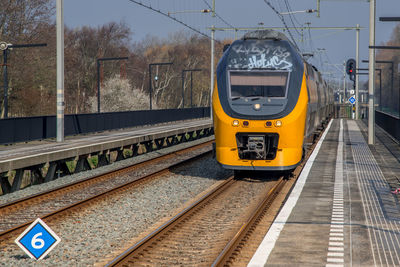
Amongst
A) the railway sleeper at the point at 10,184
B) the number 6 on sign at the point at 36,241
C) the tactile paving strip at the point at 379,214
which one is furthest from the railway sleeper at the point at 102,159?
the number 6 on sign at the point at 36,241

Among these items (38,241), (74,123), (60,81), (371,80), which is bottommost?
(38,241)

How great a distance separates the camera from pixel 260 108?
46.7 feet

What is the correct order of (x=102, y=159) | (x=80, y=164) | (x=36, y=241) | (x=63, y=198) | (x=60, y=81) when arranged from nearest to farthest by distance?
(x=36, y=241), (x=63, y=198), (x=80, y=164), (x=102, y=159), (x=60, y=81)

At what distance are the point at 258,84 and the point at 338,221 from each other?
5.32 meters

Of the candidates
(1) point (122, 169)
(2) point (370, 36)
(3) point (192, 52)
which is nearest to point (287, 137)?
(1) point (122, 169)

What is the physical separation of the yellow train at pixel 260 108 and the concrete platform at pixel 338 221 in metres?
1.14

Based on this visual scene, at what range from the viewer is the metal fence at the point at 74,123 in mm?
23183

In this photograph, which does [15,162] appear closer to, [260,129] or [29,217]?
[29,217]

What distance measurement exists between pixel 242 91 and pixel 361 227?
5.73 m

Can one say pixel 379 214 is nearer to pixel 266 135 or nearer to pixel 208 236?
pixel 208 236

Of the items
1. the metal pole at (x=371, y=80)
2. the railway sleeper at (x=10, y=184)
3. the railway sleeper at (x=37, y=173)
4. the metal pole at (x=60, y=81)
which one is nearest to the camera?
the railway sleeper at (x=10, y=184)

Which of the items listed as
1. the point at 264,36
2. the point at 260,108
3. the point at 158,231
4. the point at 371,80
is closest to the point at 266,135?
the point at 260,108

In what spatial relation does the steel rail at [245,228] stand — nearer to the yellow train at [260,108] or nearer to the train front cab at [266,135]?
the train front cab at [266,135]

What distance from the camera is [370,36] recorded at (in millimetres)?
27359
